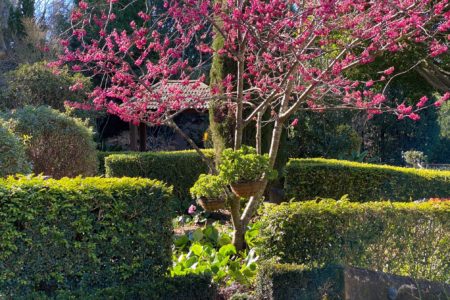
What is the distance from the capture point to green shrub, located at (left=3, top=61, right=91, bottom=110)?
1644 centimetres

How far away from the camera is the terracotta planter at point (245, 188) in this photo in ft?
18.6

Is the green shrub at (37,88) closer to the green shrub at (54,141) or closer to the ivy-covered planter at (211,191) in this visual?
the green shrub at (54,141)

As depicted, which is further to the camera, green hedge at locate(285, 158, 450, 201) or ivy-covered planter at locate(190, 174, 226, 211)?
green hedge at locate(285, 158, 450, 201)

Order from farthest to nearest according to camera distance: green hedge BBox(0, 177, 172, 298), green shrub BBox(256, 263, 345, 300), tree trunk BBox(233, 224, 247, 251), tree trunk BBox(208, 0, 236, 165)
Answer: tree trunk BBox(208, 0, 236, 165), tree trunk BBox(233, 224, 247, 251), green shrub BBox(256, 263, 345, 300), green hedge BBox(0, 177, 172, 298)

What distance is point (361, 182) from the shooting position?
9.59 meters

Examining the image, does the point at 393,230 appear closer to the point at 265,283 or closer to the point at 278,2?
the point at 265,283

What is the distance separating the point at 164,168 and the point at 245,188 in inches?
240

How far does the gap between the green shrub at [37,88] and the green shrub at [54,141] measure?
621cm

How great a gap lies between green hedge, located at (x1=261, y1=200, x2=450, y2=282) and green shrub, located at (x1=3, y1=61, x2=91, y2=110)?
12.8 m

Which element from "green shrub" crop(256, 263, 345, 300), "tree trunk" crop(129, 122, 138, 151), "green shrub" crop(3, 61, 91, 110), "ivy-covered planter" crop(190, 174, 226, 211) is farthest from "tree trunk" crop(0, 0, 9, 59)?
"green shrub" crop(256, 263, 345, 300)

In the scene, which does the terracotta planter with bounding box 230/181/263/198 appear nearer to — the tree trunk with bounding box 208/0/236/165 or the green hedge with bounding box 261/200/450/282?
the green hedge with bounding box 261/200/450/282

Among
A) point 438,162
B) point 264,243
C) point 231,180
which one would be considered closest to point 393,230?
point 264,243

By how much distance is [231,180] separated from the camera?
568 centimetres

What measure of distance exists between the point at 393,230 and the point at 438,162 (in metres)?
23.9
